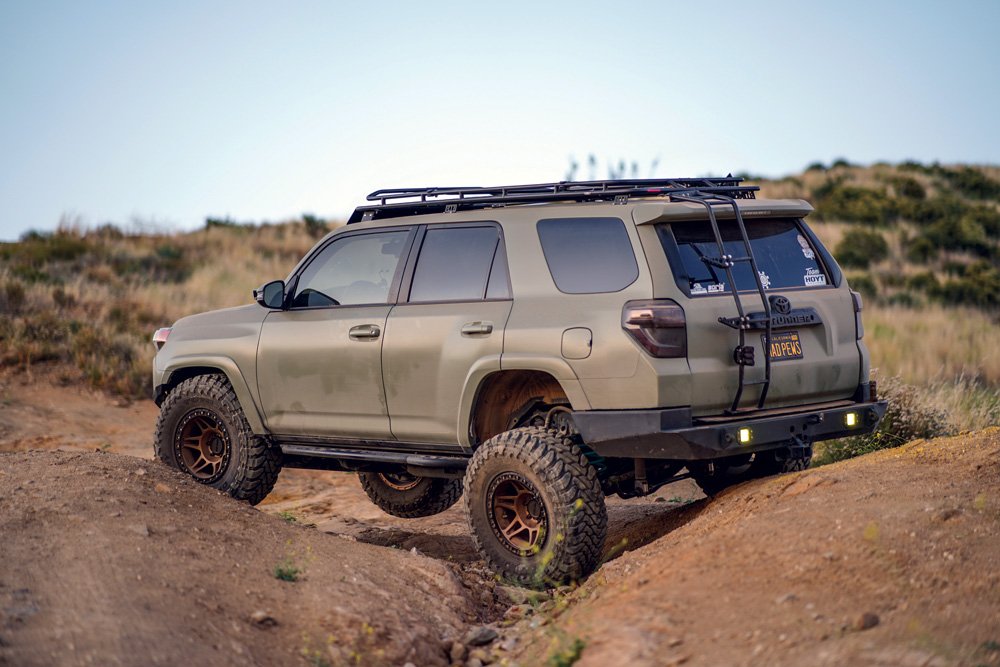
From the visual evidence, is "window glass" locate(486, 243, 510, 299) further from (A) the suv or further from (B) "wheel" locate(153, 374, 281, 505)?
(B) "wheel" locate(153, 374, 281, 505)

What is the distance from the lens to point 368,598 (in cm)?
586

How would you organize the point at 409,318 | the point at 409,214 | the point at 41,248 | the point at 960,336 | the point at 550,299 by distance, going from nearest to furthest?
the point at 550,299 < the point at 409,318 < the point at 409,214 < the point at 960,336 < the point at 41,248

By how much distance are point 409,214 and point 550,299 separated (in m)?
1.58

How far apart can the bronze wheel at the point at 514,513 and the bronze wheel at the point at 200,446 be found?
2599 millimetres

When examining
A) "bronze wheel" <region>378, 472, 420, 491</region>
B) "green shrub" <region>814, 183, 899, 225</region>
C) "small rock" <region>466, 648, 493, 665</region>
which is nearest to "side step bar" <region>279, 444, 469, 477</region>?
"bronze wheel" <region>378, 472, 420, 491</region>

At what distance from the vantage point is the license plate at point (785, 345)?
21.0ft

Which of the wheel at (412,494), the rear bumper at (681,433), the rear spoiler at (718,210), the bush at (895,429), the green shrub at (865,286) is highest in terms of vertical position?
the rear spoiler at (718,210)

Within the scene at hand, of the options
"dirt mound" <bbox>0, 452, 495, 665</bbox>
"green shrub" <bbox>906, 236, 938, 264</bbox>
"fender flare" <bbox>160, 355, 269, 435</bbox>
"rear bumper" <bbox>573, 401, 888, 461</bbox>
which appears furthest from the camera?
"green shrub" <bbox>906, 236, 938, 264</bbox>

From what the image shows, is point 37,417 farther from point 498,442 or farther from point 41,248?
point 41,248

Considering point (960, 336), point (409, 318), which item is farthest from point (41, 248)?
point (409, 318)

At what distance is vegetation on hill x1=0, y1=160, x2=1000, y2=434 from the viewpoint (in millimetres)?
16219

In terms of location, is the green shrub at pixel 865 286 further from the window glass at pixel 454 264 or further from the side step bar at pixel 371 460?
the window glass at pixel 454 264

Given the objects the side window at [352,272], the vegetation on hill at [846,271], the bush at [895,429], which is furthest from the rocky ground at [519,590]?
the vegetation on hill at [846,271]

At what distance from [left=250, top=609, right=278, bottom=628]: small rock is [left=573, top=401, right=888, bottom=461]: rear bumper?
1.89m
